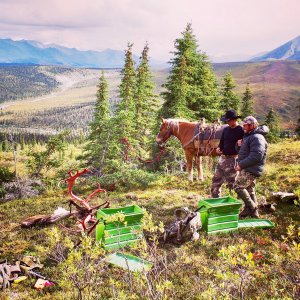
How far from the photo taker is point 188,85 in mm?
23938

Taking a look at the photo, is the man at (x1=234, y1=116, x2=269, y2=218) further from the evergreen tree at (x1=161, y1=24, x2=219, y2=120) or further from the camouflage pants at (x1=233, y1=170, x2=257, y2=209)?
the evergreen tree at (x1=161, y1=24, x2=219, y2=120)

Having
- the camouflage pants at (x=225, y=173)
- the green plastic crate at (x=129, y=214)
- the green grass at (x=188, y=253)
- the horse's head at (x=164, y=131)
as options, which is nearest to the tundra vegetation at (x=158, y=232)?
the green grass at (x=188, y=253)

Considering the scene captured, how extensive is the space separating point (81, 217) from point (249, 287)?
5.79m

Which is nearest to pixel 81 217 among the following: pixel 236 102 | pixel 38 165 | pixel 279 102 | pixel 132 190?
pixel 132 190

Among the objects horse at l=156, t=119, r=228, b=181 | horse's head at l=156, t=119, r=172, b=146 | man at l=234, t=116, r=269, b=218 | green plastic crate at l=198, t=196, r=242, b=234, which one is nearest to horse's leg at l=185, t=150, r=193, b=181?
horse at l=156, t=119, r=228, b=181

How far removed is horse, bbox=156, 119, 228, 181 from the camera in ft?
44.8

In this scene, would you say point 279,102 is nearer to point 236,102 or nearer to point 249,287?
point 236,102

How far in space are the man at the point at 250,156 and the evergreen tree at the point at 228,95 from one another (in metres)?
27.4

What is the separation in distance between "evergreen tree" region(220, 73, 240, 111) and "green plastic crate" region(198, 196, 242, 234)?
28202 millimetres

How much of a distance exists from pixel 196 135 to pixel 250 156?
5.30 metres

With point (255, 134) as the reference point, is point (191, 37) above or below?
above

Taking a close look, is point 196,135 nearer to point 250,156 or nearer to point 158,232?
point 250,156

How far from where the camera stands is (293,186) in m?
13.6

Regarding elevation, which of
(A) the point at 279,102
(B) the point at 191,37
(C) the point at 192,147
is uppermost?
(B) the point at 191,37
